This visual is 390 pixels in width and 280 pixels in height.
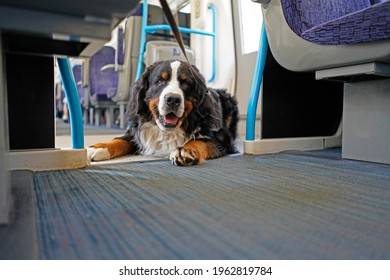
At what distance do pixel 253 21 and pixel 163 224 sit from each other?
3184 mm

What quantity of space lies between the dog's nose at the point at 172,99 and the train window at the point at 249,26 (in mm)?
2057

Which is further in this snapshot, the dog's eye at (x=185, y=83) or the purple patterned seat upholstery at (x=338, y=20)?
the dog's eye at (x=185, y=83)

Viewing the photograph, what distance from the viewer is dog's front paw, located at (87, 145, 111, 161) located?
1502 millimetres

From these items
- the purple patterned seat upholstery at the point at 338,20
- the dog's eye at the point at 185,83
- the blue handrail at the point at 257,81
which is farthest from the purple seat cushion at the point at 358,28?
the dog's eye at the point at 185,83

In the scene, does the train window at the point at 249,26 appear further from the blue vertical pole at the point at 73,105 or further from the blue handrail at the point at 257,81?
the blue vertical pole at the point at 73,105

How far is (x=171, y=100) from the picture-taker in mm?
1559

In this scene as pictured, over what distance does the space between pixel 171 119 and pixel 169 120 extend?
0.5 inches

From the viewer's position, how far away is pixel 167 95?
61.4 inches

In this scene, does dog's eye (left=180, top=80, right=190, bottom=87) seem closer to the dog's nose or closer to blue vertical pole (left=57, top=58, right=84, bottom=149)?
the dog's nose

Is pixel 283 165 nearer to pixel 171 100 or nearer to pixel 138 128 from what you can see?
pixel 171 100

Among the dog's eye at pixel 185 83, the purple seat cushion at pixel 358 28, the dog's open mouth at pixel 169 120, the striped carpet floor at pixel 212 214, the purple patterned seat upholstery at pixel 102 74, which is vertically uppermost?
the purple patterned seat upholstery at pixel 102 74

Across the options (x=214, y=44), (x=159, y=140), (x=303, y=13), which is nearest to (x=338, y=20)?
(x=303, y=13)

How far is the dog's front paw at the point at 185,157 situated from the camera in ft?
4.58

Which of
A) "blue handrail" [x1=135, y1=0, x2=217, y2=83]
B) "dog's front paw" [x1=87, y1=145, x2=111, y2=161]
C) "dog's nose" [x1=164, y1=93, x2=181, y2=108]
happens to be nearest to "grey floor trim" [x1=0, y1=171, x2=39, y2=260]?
"dog's front paw" [x1=87, y1=145, x2=111, y2=161]
